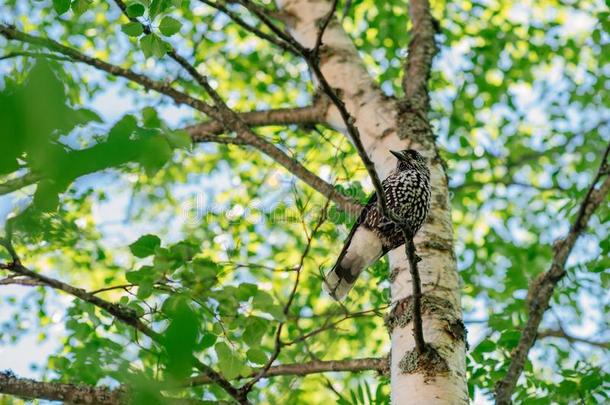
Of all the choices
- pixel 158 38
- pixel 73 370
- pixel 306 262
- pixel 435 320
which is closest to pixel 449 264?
pixel 435 320

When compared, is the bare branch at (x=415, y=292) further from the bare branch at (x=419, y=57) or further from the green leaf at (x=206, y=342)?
the bare branch at (x=419, y=57)

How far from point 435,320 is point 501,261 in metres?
4.05

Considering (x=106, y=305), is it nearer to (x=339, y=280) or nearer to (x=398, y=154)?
(x=339, y=280)

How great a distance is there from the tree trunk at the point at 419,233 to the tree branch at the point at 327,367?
1.06 feet

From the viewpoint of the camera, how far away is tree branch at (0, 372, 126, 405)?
259 centimetres

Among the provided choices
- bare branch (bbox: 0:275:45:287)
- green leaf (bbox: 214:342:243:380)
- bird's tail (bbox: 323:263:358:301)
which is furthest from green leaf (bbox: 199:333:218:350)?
bird's tail (bbox: 323:263:358:301)

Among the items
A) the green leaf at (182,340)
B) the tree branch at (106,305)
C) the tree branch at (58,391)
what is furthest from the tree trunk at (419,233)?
the green leaf at (182,340)

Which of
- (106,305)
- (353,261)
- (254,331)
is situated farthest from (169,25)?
(353,261)

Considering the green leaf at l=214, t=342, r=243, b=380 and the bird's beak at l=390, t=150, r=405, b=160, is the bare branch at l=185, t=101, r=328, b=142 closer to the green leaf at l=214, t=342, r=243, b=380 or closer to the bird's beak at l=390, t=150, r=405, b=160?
the bird's beak at l=390, t=150, r=405, b=160

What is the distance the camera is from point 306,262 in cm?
610

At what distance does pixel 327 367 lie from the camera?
10.5ft

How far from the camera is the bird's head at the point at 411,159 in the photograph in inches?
135

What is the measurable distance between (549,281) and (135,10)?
2.20 metres

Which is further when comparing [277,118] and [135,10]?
[277,118]
